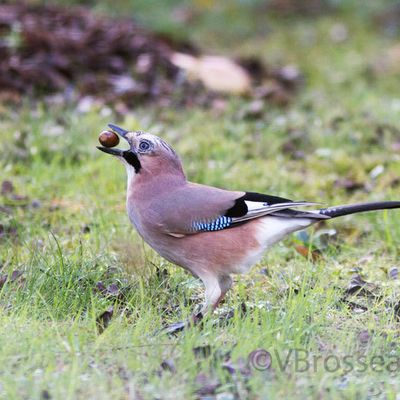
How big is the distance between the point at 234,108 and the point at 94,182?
2.69 metres

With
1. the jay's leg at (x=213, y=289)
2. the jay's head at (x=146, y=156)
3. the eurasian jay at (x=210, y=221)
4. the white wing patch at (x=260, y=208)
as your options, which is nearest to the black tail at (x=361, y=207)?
the eurasian jay at (x=210, y=221)

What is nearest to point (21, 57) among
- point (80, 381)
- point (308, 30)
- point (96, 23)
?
point (96, 23)

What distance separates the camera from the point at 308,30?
1290cm

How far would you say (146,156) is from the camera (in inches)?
201

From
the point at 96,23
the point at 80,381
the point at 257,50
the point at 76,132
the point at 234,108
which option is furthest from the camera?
the point at 257,50

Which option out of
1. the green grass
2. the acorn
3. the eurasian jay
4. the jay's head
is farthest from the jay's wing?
the acorn

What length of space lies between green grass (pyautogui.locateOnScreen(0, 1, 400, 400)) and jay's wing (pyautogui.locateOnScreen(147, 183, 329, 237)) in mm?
449

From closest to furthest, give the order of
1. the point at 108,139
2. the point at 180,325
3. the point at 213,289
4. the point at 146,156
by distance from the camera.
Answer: the point at 180,325, the point at 213,289, the point at 146,156, the point at 108,139

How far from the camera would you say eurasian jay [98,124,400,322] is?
4.81 meters

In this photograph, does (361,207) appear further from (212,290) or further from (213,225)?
(212,290)

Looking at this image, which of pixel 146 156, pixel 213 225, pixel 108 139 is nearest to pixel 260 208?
pixel 213 225

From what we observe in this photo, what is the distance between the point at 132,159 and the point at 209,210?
591 millimetres

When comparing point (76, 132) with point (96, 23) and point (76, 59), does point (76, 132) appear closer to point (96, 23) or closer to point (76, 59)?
point (76, 59)

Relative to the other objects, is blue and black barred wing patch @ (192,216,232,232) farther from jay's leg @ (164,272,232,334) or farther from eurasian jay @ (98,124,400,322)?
jay's leg @ (164,272,232,334)
